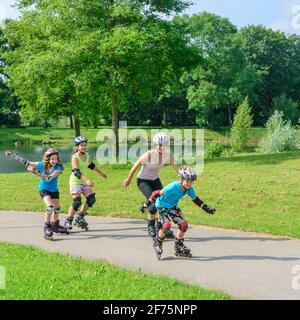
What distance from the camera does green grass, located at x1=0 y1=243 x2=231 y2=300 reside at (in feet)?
20.7

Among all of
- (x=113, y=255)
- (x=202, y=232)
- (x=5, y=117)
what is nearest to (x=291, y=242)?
(x=202, y=232)

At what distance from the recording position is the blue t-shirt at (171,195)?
332 inches

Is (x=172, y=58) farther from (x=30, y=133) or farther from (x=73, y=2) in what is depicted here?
(x=30, y=133)

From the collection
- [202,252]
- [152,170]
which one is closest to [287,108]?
[152,170]

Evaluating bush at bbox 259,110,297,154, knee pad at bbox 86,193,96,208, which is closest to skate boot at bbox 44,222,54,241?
knee pad at bbox 86,193,96,208

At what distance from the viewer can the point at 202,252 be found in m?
8.80

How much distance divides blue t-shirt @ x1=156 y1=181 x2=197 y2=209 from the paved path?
0.92 meters

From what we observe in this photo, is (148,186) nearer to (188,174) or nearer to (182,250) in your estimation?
(188,174)

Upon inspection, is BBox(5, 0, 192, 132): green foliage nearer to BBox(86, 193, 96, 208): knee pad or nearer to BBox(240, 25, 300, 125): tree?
BBox(86, 193, 96, 208): knee pad

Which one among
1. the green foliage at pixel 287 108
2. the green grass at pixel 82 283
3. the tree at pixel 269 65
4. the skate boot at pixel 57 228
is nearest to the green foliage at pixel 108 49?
the skate boot at pixel 57 228

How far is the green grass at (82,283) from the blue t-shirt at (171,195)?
150 centimetres

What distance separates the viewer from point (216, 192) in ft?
48.7

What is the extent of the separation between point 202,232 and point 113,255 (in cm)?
A: 261

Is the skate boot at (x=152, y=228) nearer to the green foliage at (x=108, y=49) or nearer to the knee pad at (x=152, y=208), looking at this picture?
the knee pad at (x=152, y=208)
